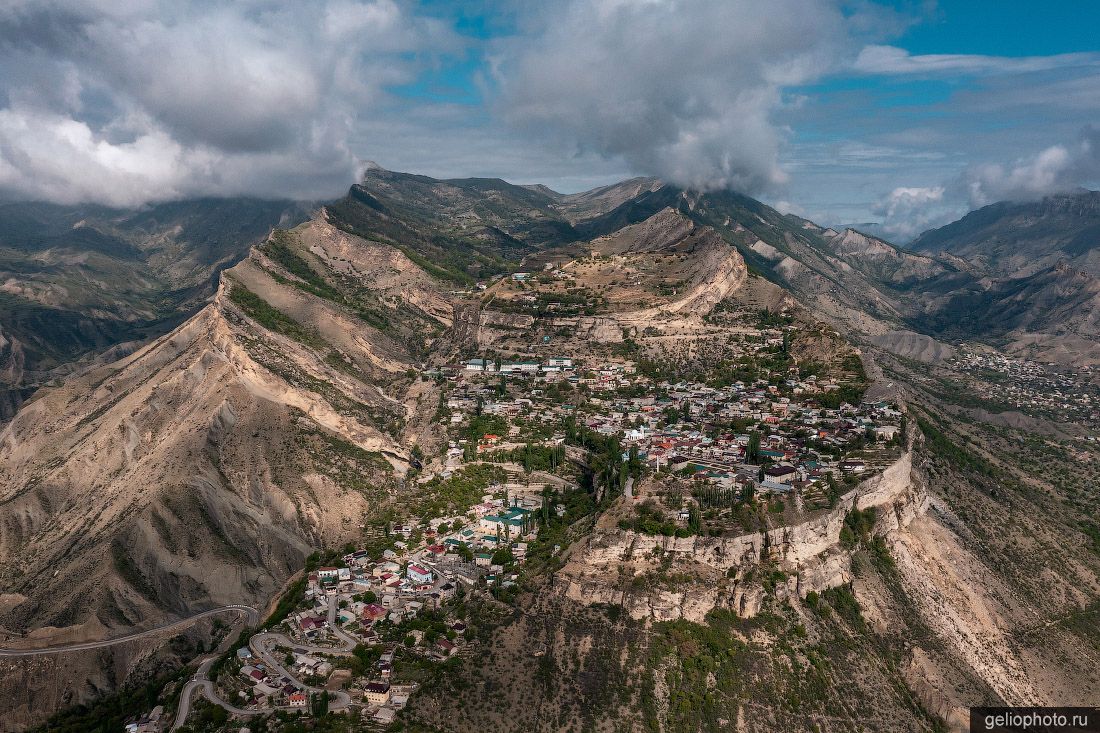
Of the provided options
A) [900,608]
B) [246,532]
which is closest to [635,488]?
[900,608]

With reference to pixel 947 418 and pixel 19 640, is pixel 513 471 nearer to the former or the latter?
pixel 19 640

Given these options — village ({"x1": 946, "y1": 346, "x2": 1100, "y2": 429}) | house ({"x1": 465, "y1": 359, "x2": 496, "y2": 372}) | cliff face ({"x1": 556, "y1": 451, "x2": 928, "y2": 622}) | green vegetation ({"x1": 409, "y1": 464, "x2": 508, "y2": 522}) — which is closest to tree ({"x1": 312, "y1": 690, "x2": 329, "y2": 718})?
cliff face ({"x1": 556, "y1": 451, "x2": 928, "y2": 622})

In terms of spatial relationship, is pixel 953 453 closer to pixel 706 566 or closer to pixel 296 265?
pixel 706 566

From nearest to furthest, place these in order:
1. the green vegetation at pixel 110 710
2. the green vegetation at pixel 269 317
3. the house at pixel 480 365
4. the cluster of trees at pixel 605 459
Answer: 1. the green vegetation at pixel 110 710
2. the cluster of trees at pixel 605 459
3. the green vegetation at pixel 269 317
4. the house at pixel 480 365

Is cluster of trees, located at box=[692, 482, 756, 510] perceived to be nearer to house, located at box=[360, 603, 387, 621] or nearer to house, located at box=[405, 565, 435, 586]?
house, located at box=[405, 565, 435, 586]

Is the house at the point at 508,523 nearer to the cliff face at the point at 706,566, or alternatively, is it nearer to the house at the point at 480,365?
the cliff face at the point at 706,566

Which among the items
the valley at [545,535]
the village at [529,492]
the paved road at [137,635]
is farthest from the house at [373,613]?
the paved road at [137,635]

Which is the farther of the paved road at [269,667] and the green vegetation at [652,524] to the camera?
the green vegetation at [652,524]
